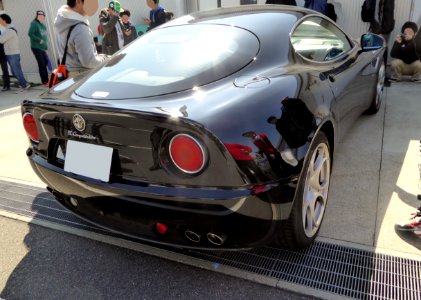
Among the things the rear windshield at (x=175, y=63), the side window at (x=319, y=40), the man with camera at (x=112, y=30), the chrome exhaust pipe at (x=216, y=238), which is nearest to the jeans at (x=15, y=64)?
the man with camera at (x=112, y=30)

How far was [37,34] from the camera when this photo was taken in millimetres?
8836

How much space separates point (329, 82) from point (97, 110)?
5.24 ft

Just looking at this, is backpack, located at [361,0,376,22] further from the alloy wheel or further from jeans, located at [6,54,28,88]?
jeans, located at [6,54,28,88]

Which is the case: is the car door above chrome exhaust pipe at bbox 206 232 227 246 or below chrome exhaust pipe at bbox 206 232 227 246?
above

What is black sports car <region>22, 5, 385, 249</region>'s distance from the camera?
1.79 m

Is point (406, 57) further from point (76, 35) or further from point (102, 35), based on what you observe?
point (76, 35)

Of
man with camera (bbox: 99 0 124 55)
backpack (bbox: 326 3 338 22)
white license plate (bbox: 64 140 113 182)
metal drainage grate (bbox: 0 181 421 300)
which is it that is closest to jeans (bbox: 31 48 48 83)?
man with camera (bbox: 99 0 124 55)

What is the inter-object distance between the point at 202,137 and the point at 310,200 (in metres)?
0.91

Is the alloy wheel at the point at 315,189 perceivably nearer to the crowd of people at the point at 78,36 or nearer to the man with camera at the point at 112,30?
the crowd of people at the point at 78,36

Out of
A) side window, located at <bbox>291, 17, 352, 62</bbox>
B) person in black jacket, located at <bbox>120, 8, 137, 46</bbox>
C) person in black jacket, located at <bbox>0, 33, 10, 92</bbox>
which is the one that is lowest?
person in black jacket, located at <bbox>0, 33, 10, 92</bbox>

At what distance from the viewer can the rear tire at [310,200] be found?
207cm

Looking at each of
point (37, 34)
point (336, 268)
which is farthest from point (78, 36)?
point (37, 34)

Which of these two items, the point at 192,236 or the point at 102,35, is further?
the point at 102,35

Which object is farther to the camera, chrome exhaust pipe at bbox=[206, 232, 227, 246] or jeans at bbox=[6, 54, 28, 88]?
jeans at bbox=[6, 54, 28, 88]
